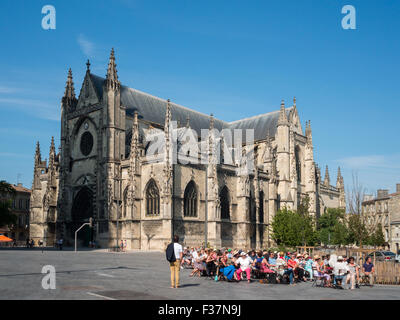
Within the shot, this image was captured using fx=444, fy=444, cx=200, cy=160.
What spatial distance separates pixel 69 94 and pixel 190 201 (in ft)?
64.2

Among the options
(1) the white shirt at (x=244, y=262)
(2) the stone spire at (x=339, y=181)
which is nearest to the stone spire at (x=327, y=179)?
A: (2) the stone spire at (x=339, y=181)

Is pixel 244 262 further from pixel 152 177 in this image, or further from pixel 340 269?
pixel 152 177

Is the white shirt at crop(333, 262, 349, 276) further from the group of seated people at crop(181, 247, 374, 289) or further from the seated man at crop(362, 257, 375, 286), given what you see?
the seated man at crop(362, 257, 375, 286)

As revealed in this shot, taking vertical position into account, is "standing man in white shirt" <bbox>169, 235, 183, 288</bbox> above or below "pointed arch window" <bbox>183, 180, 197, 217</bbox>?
below

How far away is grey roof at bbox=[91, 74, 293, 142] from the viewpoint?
47.3 metres

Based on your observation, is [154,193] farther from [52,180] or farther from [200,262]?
[200,262]

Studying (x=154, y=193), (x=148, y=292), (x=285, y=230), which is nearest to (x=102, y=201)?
(x=154, y=193)

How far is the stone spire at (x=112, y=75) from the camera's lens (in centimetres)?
4286

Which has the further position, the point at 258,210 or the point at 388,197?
the point at 388,197

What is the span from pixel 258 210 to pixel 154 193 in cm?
1245

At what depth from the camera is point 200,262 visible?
59.8ft

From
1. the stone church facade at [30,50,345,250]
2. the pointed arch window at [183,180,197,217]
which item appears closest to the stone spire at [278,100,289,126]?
the stone church facade at [30,50,345,250]

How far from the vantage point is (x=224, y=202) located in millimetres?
43219

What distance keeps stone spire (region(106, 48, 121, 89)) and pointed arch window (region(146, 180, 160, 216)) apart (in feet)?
35.3
